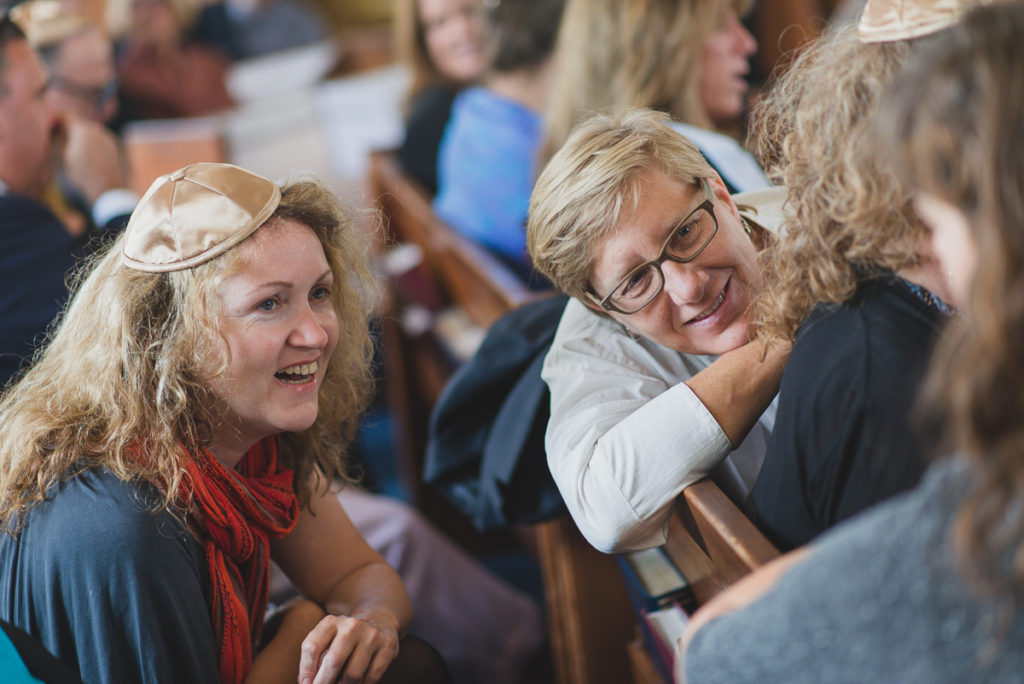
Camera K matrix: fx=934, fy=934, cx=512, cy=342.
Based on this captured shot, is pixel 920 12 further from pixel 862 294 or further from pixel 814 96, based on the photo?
pixel 862 294

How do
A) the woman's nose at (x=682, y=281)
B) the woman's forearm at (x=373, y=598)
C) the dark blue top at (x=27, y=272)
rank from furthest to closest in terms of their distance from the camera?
the dark blue top at (x=27, y=272) < the woman's forearm at (x=373, y=598) < the woman's nose at (x=682, y=281)

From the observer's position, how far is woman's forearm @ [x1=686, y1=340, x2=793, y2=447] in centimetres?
112

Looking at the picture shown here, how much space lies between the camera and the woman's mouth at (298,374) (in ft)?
4.09

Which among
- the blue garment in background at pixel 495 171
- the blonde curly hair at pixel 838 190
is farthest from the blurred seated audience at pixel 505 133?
the blonde curly hair at pixel 838 190

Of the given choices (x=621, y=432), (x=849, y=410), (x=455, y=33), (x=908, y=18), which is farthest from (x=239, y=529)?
→ (x=455, y=33)

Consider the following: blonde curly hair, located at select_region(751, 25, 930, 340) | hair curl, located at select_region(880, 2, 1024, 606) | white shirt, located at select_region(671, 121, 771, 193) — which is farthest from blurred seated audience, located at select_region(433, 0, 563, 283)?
hair curl, located at select_region(880, 2, 1024, 606)

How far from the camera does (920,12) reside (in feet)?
3.09

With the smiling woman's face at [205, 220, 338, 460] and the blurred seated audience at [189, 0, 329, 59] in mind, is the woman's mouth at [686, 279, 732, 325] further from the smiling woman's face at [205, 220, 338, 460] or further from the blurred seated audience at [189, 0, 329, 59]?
the blurred seated audience at [189, 0, 329, 59]

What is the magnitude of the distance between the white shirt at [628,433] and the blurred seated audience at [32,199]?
2.79 feet

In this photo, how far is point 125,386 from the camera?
117cm

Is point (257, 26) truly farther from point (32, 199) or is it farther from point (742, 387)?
point (742, 387)

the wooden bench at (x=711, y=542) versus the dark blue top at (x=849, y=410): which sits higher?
the dark blue top at (x=849, y=410)

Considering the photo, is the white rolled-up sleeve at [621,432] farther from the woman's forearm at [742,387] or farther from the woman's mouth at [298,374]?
the woman's mouth at [298,374]

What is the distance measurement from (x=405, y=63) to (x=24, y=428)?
260cm
